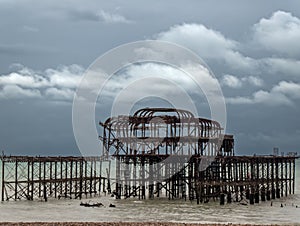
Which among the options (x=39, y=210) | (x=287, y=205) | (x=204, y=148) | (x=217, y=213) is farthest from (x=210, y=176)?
(x=39, y=210)

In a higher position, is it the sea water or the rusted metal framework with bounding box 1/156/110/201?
the rusted metal framework with bounding box 1/156/110/201

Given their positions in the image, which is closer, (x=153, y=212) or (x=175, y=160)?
(x=153, y=212)

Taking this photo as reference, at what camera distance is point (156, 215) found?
148 feet

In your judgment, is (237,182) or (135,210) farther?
(237,182)

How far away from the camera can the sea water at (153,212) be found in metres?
42.9

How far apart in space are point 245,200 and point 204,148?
6820mm

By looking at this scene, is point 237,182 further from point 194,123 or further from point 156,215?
point 156,215

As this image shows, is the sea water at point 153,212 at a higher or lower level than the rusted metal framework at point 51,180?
lower

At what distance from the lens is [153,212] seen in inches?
1865

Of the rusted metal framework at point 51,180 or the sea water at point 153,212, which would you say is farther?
the rusted metal framework at point 51,180

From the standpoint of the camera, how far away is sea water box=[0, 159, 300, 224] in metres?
42.9

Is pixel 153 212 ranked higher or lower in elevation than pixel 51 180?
lower

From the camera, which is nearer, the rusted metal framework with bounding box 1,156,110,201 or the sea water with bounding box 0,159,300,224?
Result: the sea water with bounding box 0,159,300,224

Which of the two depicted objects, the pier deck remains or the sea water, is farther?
the pier deck remains
